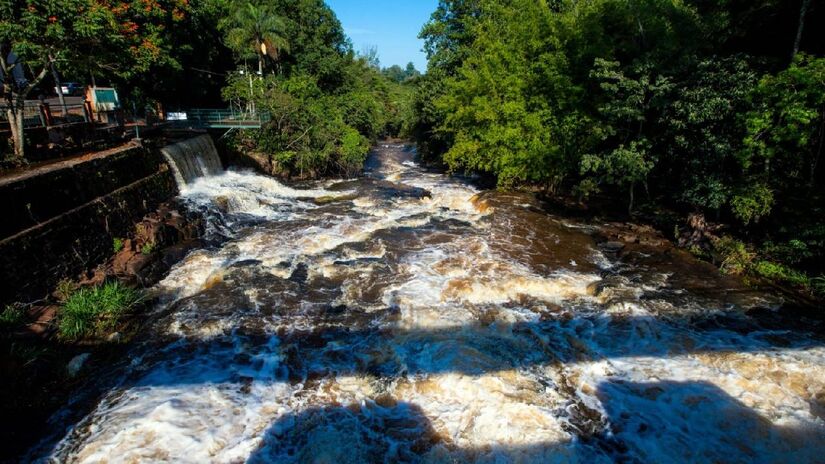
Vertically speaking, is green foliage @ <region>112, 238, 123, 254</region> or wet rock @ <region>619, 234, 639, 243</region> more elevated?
green foliage @ <region>112, 238, 123, 254</region>

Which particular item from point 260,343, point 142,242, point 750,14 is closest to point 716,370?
point 260,343

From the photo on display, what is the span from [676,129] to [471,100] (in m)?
9.95

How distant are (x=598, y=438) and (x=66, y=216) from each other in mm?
12810

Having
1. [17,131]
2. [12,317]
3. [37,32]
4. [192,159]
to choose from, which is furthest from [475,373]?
[192,159]

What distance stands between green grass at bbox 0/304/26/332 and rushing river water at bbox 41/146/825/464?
2.24 meters

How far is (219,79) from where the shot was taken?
31.3 metres

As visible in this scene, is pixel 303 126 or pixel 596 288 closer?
pixel 596 288

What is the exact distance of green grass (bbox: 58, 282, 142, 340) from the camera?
26.3ft

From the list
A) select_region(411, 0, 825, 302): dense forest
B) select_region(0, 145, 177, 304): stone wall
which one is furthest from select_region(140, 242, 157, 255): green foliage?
select_region(411, 0, 825, 302): dense forest

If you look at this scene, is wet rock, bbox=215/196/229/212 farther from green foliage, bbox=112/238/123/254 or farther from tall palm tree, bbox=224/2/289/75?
tall palm tree, bbox=224/2/289/75

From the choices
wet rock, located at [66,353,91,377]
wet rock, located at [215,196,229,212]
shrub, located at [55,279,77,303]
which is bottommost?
wet rock, located at [66,353,91,377]

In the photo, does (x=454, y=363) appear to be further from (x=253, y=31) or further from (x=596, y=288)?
(x=253, y=31)

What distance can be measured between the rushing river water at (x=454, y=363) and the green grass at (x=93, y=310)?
74cm

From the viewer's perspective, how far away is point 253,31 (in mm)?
24859
